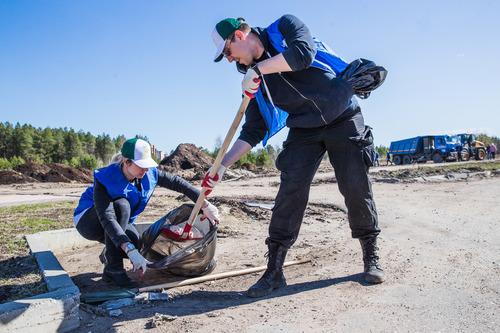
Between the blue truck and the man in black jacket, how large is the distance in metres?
25.9

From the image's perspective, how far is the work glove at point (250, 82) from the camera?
7.61 ft

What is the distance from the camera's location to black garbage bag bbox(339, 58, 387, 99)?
250 centimetres

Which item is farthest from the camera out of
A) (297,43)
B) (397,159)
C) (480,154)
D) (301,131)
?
(397,159)

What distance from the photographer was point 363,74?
2508 mm

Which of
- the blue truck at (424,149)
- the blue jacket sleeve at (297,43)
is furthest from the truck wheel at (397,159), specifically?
the blue jacket sleeve at (297,43)

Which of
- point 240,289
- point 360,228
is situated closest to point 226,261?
point 240,289

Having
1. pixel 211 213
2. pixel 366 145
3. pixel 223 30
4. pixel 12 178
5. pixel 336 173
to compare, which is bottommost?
pixel 12 178

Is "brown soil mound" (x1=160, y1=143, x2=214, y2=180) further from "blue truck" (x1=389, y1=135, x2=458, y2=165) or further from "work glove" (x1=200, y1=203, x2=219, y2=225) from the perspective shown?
"blue truck" (x1=389, y1=135, x2=458, y2=165)

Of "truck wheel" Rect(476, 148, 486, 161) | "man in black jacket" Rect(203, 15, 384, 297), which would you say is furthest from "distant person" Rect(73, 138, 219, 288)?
"truck wheel" Rect(476, 148, 486, 161)

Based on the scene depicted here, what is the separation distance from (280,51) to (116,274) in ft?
6.89

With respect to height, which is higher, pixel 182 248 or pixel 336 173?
pixel 336 173

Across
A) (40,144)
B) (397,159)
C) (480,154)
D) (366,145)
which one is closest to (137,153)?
(366,145)

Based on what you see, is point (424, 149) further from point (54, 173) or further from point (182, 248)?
point (182, 248)

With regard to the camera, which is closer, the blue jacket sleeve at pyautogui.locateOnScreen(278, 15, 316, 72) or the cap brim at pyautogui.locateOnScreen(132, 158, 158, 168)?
the blue jacket sleeve at pyautogui.locateOnScreen(278, 15, 316, 72)
